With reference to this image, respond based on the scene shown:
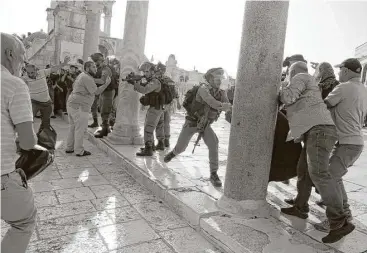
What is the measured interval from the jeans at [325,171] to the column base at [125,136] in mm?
4335

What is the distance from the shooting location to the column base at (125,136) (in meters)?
6.65

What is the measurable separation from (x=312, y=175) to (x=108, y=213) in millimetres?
2336

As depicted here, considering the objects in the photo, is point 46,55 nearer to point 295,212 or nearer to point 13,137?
point 295,212

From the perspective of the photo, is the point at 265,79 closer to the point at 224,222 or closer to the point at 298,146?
the point at 298,146

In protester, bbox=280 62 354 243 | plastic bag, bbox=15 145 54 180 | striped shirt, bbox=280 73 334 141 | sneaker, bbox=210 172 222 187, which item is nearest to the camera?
plastic bag, bbox=15 145 54 180

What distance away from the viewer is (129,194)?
4.25 m

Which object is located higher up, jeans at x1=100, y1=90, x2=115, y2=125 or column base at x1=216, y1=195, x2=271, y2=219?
jeans at x1=100, y1=90, x2=115, y2=125

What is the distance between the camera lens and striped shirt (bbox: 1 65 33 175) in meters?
1.75

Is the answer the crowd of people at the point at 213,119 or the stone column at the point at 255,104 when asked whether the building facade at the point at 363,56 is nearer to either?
the crowd of people at the point at 213,119

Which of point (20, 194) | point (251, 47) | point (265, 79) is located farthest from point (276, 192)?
point (20, 194)

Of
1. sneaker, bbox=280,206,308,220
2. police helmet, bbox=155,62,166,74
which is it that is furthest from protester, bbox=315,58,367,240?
police helmet, bbox=155,62,166,74

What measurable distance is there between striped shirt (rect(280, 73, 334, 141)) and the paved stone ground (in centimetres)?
160

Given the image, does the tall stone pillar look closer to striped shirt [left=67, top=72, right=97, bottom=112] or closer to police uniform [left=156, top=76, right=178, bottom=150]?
police uniform [left=156, top=76, right=178, bottom=150]

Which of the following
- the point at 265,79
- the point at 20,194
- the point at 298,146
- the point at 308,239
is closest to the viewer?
the point at 20,194
